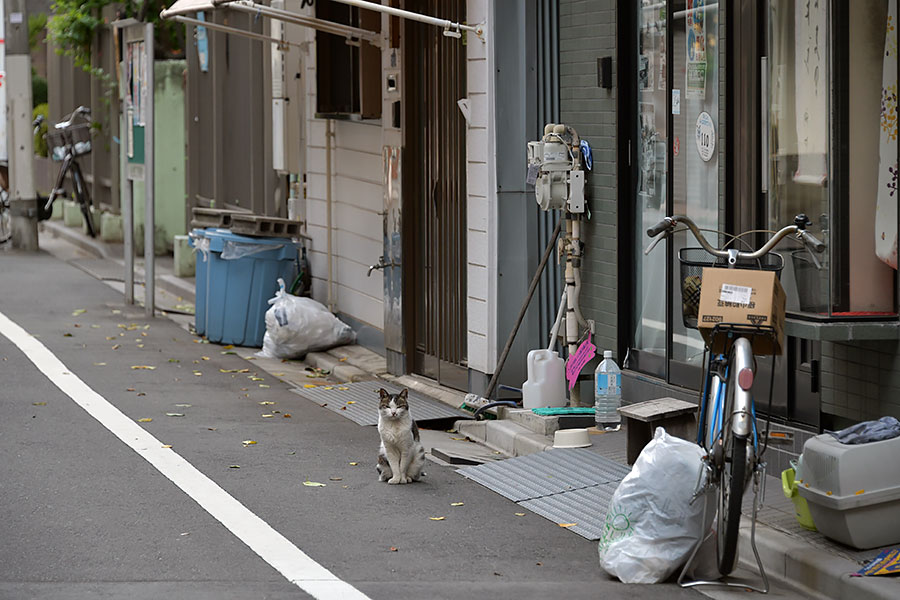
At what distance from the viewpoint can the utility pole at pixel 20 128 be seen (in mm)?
21734

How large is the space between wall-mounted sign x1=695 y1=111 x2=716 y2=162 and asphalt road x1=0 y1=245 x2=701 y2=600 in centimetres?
244

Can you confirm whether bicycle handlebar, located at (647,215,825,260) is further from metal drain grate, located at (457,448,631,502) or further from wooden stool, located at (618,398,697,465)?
metal drain grate, located at (457,448,631,502)

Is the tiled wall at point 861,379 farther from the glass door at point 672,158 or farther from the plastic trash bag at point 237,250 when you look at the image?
the plastic trash bag at point 237,250

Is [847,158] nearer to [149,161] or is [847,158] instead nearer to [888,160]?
[888,160]

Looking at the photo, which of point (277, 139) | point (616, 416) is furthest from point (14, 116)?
point (616, 416)

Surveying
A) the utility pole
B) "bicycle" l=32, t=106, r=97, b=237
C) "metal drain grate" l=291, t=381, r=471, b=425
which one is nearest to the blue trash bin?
"metal drain grate" l=291, t=381, r=471, b=425

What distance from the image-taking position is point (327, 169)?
47.9 feet

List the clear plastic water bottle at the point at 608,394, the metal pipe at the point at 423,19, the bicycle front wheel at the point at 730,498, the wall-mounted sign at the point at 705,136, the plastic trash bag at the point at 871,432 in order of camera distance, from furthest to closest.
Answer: the metal pipe at the point at 423,19, the clear plastic water bottle at the point at 608,394, the wall-mounted sign at the point at 705,136, the plastic trash bag at the point at 871,432, the bicycle front wheel at the point at 730,498

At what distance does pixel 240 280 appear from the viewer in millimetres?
13930

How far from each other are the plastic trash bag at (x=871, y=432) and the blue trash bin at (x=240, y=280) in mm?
8029

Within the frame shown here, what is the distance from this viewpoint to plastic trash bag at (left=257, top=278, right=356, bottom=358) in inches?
527

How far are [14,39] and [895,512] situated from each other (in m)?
17.9

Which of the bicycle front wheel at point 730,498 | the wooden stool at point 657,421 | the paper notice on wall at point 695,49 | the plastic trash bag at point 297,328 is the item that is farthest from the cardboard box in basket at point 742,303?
the plastic trash bag at point 297,328

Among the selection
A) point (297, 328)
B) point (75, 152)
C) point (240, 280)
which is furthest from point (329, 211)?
point (75, 152)
